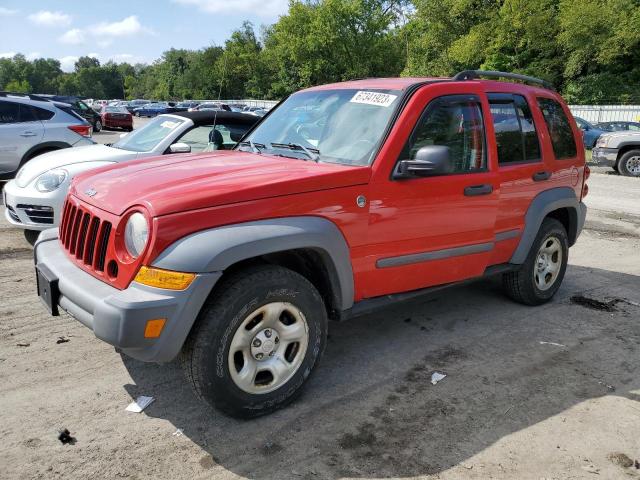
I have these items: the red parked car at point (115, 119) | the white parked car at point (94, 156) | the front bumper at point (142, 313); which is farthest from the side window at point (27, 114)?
the red parked car at point (115, 119)

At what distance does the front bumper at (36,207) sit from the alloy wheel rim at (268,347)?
3.89 m

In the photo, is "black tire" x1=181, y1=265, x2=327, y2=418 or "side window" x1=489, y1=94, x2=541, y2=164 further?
"side window" x1=489, y1=94, x2=541, y2=164

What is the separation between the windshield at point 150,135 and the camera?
6996 mm

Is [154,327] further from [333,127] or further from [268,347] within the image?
[333,127]

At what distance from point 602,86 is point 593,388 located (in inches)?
1691

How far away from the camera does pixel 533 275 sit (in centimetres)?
501

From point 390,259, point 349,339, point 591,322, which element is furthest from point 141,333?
point 591,322

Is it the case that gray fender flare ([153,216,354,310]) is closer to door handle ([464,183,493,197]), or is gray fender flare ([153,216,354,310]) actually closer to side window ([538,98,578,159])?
door handle ([464,183,493,197])

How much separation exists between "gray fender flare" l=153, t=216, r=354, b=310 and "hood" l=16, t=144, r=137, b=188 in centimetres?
427

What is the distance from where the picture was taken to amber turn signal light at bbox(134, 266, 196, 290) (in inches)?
108

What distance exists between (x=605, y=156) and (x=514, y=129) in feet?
41.7

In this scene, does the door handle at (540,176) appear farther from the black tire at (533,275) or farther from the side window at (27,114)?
the side window at (27,114)

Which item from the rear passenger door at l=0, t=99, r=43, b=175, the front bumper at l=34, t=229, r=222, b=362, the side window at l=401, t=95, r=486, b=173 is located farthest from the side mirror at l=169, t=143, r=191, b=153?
the rear passenger door at l=0, t=99, r=43, b=175

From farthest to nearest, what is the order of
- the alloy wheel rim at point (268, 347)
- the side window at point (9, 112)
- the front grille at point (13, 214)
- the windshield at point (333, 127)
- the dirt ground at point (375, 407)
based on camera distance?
the side window at point (9, 112) < the front grille at point (13, 214) < the windshield at point (333, 127) < the alloy wheel rim at point (268, 347) < the dirt ground at point (375, 407)
